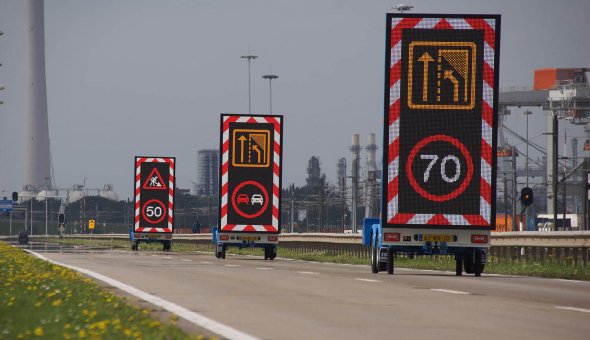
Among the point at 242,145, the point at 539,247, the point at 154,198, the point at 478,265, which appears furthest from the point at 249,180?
the point at 154,198

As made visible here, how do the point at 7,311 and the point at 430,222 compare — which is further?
the point at 430,222

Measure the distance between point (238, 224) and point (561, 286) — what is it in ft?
59.4

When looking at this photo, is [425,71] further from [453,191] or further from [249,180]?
[249,180]

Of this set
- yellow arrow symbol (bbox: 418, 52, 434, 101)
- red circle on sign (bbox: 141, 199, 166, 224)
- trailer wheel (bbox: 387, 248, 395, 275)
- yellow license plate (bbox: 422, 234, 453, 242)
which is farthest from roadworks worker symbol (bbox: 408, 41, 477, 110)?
red circle on sign (bbox: 141, 199, 166, 224)

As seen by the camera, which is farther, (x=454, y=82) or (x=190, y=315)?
(x=454, y=82)

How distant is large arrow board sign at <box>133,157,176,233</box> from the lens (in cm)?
4947

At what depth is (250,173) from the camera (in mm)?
36094

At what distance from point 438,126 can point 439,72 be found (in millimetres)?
914

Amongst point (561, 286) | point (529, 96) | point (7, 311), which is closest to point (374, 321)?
point (7, 311)

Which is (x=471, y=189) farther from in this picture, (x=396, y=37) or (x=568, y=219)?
(x=568, y=219)

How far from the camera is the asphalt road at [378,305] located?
10.9 meters

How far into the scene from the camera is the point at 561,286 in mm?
19484

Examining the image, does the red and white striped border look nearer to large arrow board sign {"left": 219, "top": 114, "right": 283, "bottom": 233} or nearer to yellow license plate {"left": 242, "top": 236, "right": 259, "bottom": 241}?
large arrow board sign {"left": 219, "top": 114, "right": 283, "bottom": 233}

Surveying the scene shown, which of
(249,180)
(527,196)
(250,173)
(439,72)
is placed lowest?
(527,196)
